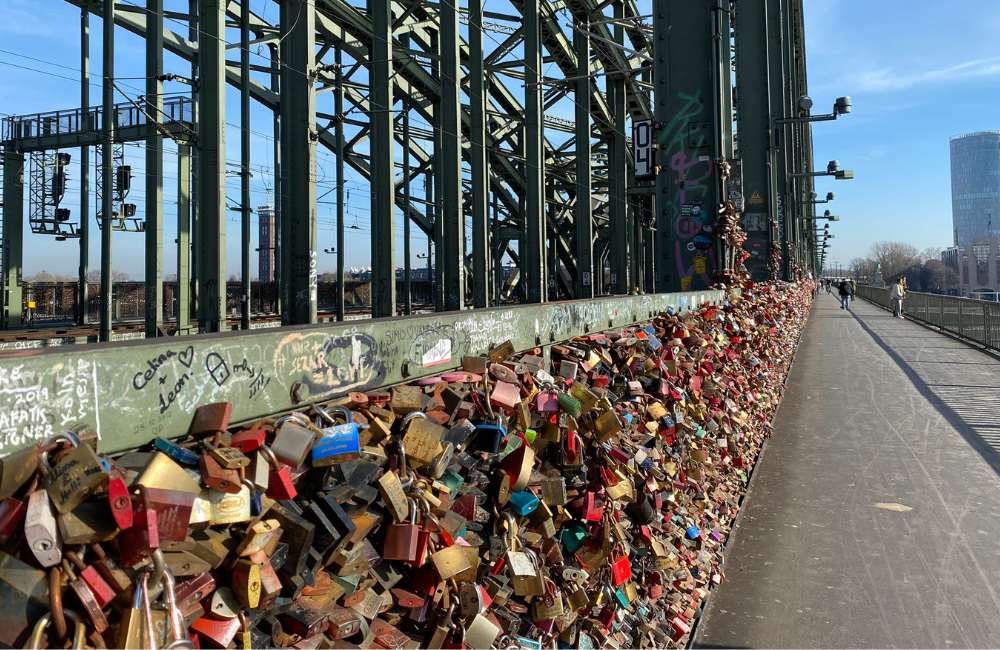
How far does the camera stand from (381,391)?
2.45 m

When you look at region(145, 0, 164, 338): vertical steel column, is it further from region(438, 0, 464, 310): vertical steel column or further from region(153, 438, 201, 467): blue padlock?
region(153, 438, 201, 467): blue padlock

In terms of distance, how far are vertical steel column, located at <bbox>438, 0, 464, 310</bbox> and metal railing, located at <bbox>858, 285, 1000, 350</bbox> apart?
1409 cm

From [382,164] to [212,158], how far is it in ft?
16.8

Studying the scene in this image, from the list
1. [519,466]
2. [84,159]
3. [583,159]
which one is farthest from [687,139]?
[84,159]

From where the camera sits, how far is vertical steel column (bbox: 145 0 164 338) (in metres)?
15.8

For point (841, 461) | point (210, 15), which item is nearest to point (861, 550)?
point (841, 461)

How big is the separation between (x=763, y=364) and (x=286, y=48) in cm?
1325

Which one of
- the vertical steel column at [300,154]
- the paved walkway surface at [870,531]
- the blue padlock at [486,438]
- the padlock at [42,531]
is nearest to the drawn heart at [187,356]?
the padlock at [42,531]

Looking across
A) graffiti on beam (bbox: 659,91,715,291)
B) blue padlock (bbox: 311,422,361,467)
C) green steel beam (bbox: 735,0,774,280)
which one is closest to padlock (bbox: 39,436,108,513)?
blue padlock (bbox: 311,422,361,467)

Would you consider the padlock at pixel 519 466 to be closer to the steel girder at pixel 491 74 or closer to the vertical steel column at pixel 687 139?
the vertical steel column at pixel 687 139

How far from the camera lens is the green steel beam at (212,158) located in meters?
12.5

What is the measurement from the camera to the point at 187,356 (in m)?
1.77

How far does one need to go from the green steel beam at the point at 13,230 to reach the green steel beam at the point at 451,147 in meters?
14.9

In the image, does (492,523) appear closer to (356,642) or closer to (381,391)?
(381,391)
